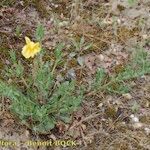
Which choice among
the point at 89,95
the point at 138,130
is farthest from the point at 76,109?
the point at 138,130

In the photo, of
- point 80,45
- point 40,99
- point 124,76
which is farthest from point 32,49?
point 80,45

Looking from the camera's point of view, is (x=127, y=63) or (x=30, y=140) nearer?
(x=30, y=140)

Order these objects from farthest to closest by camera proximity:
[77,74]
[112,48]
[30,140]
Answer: [112,48], [77,74], [30,140]

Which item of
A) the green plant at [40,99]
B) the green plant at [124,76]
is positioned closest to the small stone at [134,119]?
the green plant at [124,76]

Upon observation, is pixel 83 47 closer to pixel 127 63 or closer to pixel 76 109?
pixel 127 63

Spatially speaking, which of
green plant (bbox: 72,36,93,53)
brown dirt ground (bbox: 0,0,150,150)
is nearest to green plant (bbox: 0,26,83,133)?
brown dirt ground (bbox: 0,0,150,150)

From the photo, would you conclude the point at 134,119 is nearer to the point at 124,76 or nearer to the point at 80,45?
the point at 124,76

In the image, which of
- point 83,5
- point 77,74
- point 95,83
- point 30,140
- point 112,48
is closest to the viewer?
point 30,140
